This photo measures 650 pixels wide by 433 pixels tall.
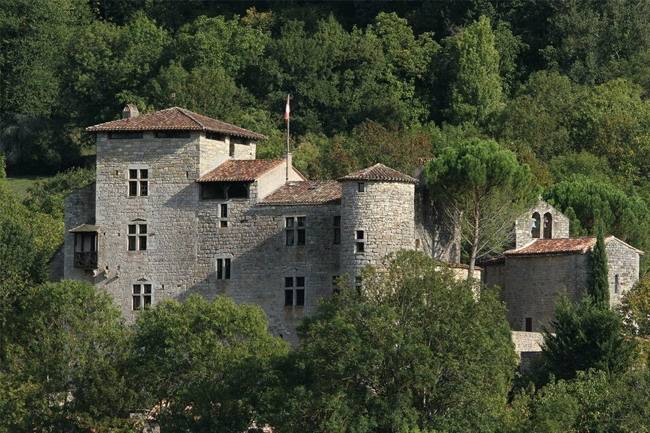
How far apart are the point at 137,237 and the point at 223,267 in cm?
330

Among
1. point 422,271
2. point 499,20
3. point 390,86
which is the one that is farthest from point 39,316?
point 499,20

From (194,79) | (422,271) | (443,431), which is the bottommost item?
(443,431)

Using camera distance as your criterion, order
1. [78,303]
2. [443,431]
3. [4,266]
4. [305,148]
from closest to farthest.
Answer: [443,431]
[78,303]
[4,266]
[305,148]

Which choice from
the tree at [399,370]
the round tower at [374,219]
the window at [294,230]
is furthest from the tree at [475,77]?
the tree at [399,370]

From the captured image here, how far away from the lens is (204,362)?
70750 millimetres

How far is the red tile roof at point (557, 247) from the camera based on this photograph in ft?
263

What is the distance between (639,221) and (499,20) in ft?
120

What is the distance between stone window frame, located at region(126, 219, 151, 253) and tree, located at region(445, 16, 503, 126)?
3407 cm

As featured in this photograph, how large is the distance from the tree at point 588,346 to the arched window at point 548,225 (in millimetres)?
10324

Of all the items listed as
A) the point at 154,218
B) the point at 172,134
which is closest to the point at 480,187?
the point at 172,134

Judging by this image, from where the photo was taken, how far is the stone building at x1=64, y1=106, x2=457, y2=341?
80.0m

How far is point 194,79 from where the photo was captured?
107625 millimetres

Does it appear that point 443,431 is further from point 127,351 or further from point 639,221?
point 639,221

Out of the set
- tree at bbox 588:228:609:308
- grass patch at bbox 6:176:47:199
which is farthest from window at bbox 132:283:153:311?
grass patch at bbox 6:176:47:199
